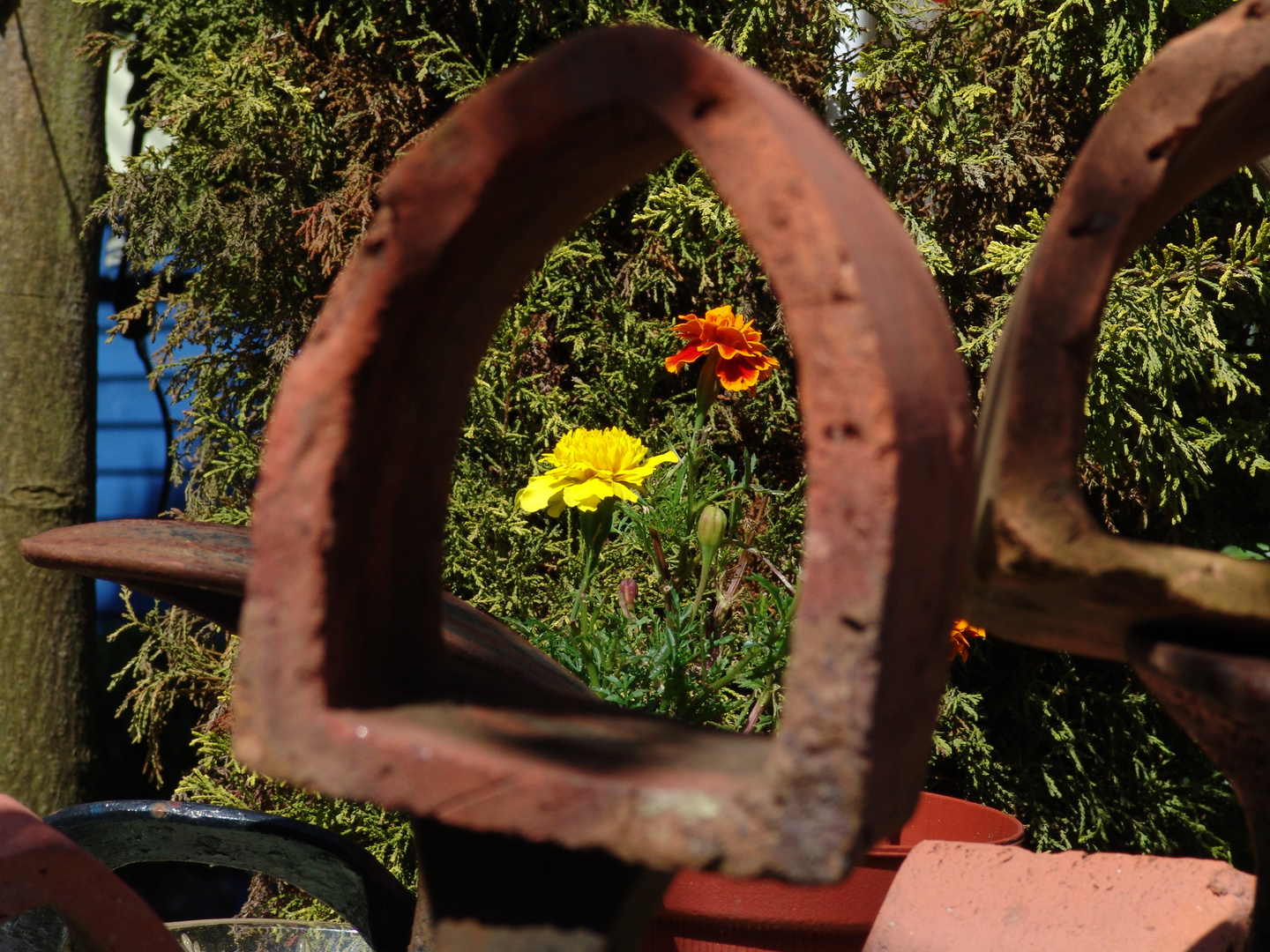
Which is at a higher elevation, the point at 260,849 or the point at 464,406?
the point at 464,406

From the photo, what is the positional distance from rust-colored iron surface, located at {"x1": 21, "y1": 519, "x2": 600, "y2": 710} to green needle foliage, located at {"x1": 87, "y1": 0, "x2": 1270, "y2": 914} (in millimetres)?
912

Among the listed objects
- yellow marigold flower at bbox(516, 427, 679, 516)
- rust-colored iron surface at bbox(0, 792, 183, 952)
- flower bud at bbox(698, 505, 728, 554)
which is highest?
yellow marigold flower at bbox(516, 427, 679, 516)

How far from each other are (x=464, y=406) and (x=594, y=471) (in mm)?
806

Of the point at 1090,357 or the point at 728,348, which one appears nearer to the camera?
the point at 1090,357

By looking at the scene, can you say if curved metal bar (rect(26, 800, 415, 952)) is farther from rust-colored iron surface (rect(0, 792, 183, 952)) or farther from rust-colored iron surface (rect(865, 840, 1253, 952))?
rust-colored iron surface (rect(865, 840, 1253, 952))

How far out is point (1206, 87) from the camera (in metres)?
0.56

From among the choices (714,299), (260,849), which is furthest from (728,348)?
(260,849)

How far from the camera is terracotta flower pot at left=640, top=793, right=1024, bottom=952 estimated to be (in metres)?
1.23

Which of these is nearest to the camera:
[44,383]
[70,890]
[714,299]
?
[70,890]

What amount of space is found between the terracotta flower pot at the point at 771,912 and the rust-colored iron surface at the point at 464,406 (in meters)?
0.73

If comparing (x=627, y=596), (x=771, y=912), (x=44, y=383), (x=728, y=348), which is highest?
(x=728, y=348)

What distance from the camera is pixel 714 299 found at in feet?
6.94

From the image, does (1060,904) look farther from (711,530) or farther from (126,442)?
(126,442)

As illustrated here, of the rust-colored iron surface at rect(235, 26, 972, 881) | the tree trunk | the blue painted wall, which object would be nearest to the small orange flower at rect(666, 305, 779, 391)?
the rust-colored iron surface at rect(235, 26, 972, 881)
